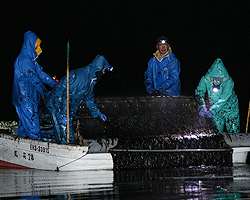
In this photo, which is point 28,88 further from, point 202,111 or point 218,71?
point 218,71

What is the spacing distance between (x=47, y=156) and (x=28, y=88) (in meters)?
1.47

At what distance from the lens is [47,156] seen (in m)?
10.3

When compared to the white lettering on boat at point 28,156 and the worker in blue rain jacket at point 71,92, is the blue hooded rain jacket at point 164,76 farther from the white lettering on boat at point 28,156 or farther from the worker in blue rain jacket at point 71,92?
the white lettering on boat at point 28,156

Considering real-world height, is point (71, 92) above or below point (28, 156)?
above

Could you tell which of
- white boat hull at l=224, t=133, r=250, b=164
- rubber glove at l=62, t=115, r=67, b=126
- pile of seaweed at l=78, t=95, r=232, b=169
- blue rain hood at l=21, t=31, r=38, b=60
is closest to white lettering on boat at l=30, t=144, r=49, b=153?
rubber glove at l=62, t=115, r=67, b=126

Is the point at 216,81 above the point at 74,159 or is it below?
above

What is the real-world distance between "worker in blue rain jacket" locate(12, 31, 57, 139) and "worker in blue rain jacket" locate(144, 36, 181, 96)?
8.94 ft

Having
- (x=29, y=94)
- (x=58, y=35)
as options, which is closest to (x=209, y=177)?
(x=29, y=94)

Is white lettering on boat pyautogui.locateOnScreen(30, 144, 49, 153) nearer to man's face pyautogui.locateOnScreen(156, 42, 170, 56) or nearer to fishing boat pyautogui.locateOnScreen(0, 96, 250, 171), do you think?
fishing boat pyautogui.locateOnScreen(0, 96, 250, 171)

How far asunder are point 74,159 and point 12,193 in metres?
2.97

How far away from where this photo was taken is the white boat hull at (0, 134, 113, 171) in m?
9.98

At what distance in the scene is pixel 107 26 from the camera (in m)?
18.3

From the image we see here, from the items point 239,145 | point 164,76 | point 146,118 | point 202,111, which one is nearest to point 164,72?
point 164,76

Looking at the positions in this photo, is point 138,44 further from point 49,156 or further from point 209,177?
point 209,177
